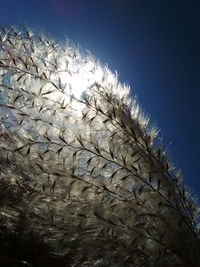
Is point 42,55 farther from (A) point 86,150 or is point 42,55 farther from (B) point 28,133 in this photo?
(A) point 86,150

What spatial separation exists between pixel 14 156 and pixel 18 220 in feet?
1.82

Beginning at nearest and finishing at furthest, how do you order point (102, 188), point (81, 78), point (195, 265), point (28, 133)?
point (195, 265) < point (102, 188) < point (28, 133) < point (81, 78)

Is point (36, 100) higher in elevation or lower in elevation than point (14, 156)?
higher

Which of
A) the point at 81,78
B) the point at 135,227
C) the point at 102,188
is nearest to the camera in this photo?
the point at 135,227

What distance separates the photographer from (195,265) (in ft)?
6.76

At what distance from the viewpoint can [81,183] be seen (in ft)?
7.85

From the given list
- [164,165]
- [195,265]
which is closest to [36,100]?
[164,165]

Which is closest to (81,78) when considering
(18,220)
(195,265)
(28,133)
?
(28,133)

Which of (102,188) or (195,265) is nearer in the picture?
(195,265)

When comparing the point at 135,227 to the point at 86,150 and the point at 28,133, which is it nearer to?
the point at 86,150

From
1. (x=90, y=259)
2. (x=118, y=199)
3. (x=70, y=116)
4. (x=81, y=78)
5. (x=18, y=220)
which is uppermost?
(x=81, y=78)

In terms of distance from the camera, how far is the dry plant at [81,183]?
2211 millimetres

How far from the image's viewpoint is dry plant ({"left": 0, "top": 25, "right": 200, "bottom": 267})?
87.0 inches

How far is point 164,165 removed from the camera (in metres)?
2.55
